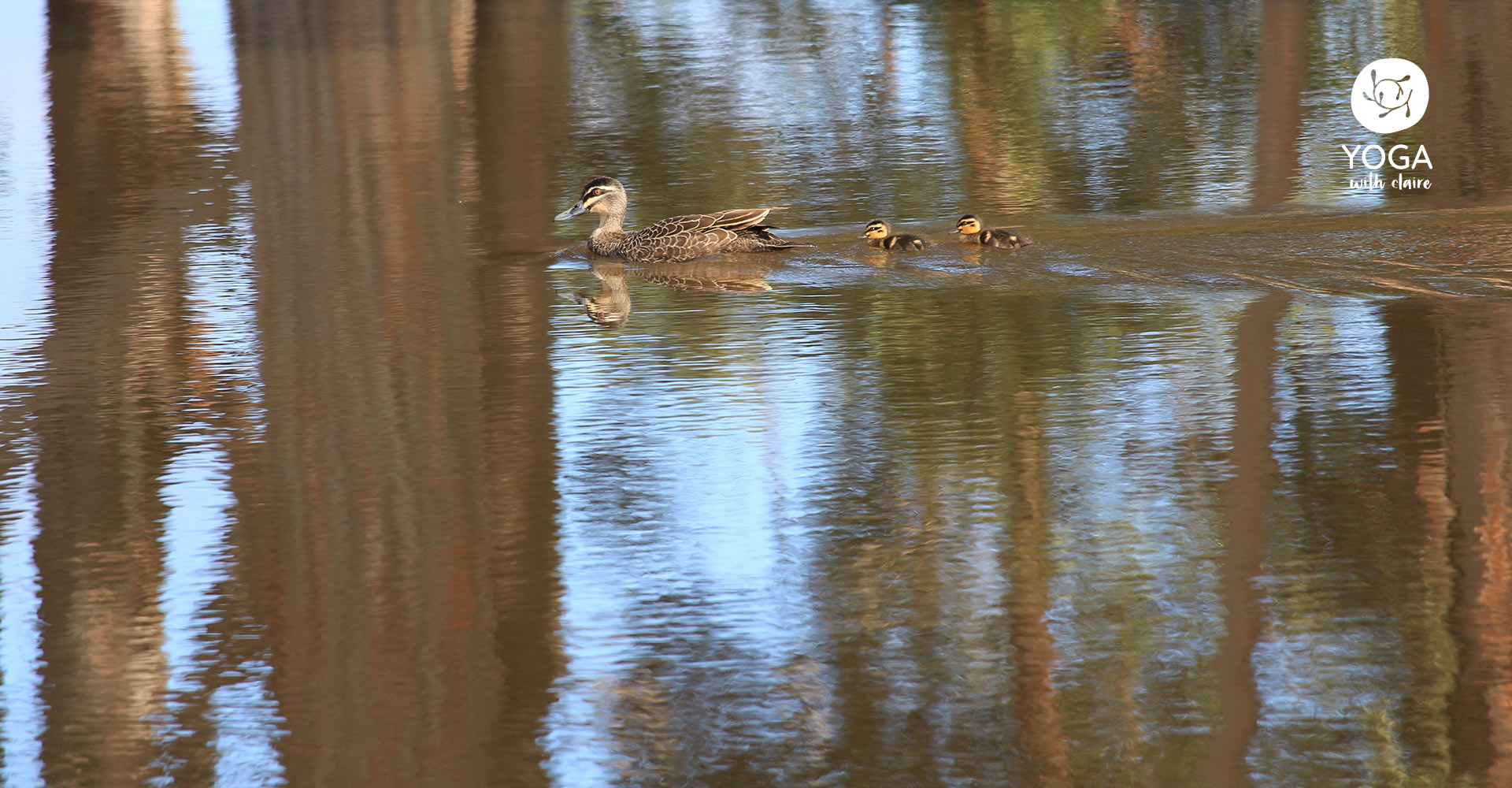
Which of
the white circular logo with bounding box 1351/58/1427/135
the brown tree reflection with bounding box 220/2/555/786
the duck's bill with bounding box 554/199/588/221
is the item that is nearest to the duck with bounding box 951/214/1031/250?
the duck's bill with bounding box 554/199/588/221

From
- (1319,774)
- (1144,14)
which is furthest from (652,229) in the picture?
(1144,14)

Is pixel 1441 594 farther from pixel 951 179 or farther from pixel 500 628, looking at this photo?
pixel 951 179

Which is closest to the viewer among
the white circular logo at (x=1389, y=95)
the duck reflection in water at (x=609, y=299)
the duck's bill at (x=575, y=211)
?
the duck reflection in water at (x=609, y=299)

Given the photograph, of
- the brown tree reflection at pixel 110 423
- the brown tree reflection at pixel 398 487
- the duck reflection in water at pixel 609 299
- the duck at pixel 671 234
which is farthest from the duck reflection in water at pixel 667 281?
the brown tree reflection at pixel 110 423

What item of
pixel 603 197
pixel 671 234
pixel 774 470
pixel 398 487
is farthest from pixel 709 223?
pixel 398 487

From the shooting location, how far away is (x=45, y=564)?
7.44 metres

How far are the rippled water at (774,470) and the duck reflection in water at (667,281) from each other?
0.17 ft

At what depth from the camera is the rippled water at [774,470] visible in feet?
18.9

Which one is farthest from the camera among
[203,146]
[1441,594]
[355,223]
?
[203,146]

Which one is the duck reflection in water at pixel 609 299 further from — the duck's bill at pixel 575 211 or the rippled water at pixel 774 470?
the duck's bill at pixel 575 211

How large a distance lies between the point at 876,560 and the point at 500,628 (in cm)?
155

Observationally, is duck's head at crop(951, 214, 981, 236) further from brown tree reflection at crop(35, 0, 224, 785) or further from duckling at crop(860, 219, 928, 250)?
brown tree reflection at crop(35, 0, 224, 785)

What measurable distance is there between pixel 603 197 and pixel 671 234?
801mm

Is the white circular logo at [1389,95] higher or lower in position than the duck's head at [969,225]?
higher
